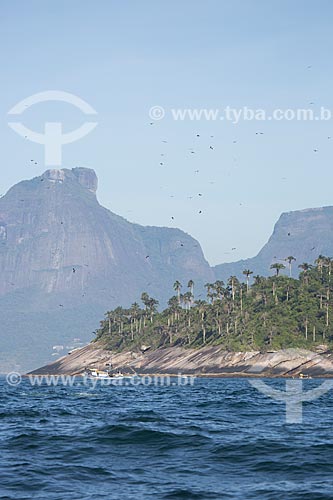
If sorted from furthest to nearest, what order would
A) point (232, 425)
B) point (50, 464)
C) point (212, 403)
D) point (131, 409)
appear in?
1. point (212, 403)
2. point (131, 409)
3. point (232, 425)
4. point (50, 464)

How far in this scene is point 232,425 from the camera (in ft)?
195

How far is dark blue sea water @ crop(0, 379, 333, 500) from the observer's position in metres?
35.6

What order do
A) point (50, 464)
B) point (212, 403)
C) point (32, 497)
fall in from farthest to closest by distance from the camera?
point (212, 403), point (50, 464), point (32, 497)

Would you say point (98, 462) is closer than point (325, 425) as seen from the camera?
Yes

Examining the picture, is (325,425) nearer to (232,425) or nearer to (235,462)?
(232,425)

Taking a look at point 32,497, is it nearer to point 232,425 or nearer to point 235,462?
point 235,462

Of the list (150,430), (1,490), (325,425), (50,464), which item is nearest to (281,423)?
(325,425)

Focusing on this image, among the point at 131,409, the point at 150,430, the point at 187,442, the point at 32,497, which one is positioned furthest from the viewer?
the point at 131,409

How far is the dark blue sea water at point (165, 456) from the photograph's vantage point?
35.6 meters

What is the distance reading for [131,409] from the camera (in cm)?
7569

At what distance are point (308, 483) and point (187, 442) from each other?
1350cm

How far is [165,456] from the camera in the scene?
146 ft

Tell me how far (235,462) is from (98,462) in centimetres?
658

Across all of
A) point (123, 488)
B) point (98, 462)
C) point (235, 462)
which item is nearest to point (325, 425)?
point (235, 462)
